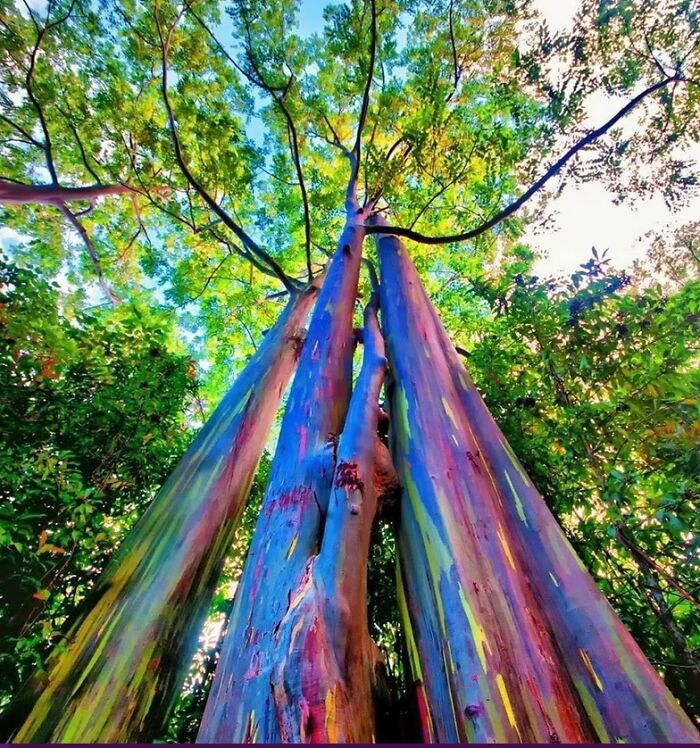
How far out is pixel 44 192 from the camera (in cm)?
593

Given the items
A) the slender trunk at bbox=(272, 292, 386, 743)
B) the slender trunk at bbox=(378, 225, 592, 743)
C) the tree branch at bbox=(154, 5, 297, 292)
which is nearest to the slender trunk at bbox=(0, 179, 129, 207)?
the tree branch at bbox=(154, 5, 297, 292)

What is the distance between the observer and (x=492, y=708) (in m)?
1.18

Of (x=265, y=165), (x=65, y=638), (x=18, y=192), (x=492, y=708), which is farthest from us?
(x=265, y=165)

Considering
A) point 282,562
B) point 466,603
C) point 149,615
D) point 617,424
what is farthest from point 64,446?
point 617,424

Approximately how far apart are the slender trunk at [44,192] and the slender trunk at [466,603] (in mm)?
6314

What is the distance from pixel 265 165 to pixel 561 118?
486 centimetres

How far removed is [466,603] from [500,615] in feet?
0.38

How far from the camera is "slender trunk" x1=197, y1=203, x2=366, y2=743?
3.54 ft

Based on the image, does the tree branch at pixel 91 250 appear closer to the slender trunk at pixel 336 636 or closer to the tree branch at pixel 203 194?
the tree branch at pixel 203 194

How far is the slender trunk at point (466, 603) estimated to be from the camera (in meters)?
1.20

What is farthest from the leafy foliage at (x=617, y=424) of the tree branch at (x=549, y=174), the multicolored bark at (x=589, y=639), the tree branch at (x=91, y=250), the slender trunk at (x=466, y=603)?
the tree branch at (x=91, y=250)

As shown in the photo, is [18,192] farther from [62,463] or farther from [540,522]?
[540,522]

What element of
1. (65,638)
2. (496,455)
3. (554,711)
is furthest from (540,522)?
(65,638)

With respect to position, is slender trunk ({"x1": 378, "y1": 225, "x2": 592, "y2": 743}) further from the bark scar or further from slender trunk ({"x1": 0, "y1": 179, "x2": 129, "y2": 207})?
slender trunk ({"x1": 0, "y1": 179, "x2": 129, "y2": 207})
